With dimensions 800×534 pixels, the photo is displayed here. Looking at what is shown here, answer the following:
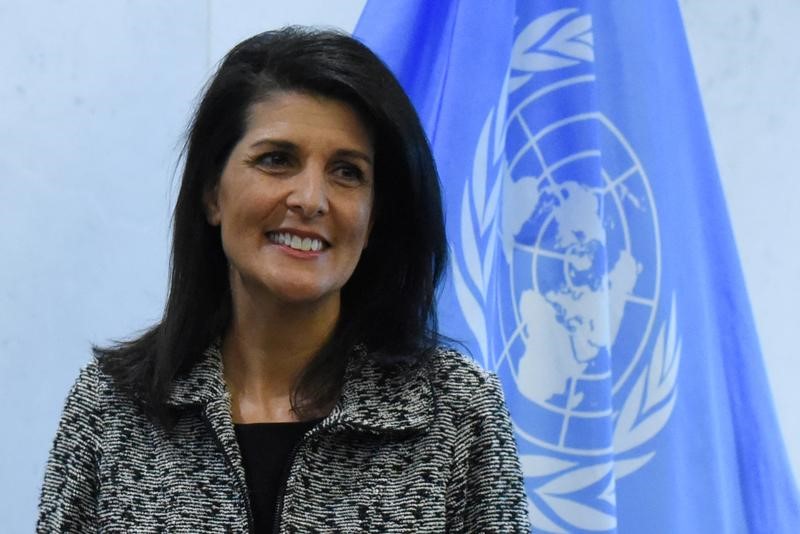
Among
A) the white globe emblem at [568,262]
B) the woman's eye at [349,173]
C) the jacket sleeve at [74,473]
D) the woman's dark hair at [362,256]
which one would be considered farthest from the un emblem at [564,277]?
the jacket sleeve at [74,473]

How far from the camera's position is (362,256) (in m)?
1.56

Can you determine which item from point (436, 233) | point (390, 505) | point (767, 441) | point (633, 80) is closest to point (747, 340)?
point (767, 441)

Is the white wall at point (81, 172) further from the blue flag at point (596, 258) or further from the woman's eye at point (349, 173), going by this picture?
the woman's eye at point (349, 173)

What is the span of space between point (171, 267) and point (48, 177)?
1.87 feet

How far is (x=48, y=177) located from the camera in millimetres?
2025

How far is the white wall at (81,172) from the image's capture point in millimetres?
1985

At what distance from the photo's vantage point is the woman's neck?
4.81 feet

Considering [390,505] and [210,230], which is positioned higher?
[210,230]

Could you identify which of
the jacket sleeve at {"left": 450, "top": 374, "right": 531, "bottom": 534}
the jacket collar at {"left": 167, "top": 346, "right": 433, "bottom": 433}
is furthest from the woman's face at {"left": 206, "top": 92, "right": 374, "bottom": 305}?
the jacket sleeve at {"left": 450, "top": 374, "right": 531, "bottom": 534}

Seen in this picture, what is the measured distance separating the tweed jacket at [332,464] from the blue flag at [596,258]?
354mm

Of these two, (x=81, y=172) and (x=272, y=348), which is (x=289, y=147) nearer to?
(x=272, y=348)

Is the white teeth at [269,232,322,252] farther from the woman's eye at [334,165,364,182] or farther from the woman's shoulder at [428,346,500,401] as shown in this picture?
the woman's shoulder at [428,346,500,401]

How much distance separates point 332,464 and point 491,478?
19 cm

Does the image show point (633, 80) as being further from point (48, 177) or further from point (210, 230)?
point (48, 177)
